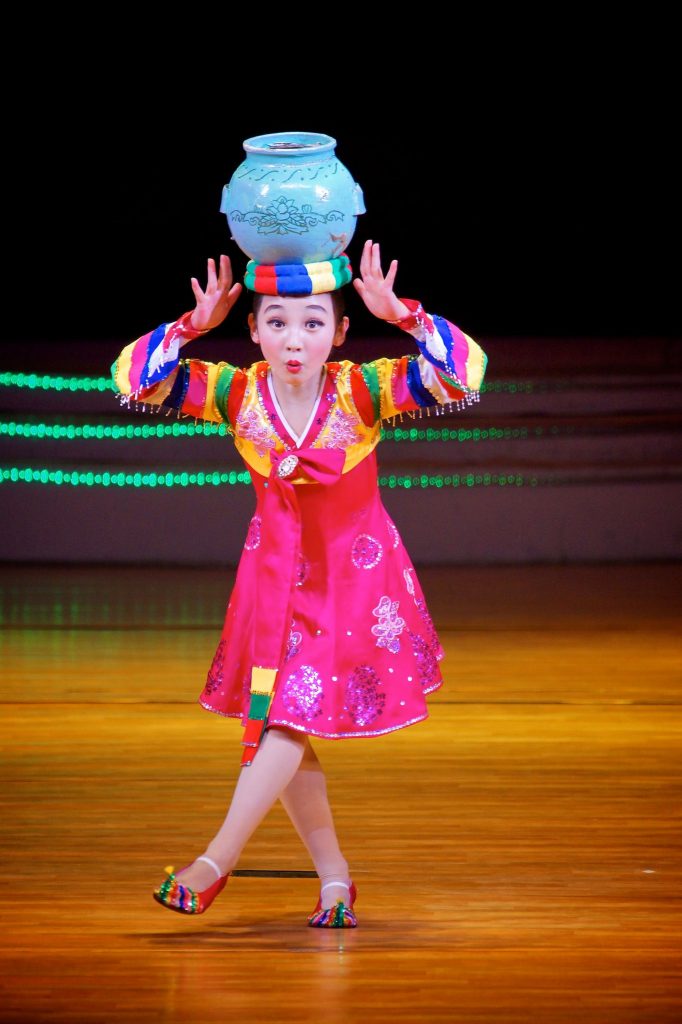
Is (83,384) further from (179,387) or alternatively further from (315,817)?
(315,817)

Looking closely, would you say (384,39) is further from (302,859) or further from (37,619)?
(302,859)

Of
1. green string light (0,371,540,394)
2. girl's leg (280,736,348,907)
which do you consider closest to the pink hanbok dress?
girl's leg (280,736,348,907)

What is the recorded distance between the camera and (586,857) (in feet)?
9.59

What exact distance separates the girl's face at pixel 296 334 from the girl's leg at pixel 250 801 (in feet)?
1.81

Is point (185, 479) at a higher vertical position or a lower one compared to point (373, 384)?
lower

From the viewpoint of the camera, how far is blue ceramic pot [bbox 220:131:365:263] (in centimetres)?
252

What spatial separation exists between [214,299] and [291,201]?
0.20 m

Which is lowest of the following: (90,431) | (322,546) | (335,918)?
(90,431)

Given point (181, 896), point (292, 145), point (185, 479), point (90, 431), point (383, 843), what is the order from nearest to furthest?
point (181, 896) → point (292, 145) → point (383, 843) → point (185, 479) → point (90, 431)

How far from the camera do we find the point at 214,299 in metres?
2.61

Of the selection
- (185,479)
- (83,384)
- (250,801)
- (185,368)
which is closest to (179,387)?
(185,368)

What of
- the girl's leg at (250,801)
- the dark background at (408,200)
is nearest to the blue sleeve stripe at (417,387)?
the girl's leg at (250,801)

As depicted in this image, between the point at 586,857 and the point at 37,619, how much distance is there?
9.16ft

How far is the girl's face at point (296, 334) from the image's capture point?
2.59m
